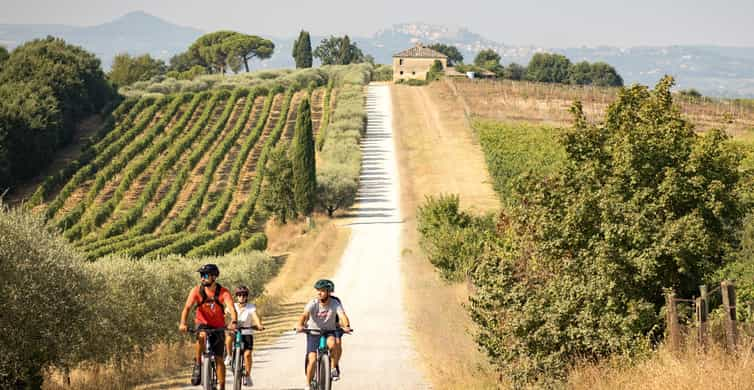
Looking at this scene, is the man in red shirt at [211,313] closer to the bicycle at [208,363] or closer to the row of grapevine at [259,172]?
the bicycle at [208,363]

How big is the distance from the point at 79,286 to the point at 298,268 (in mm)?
27425

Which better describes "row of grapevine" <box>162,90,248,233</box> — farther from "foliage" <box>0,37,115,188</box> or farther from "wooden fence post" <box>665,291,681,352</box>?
"wooden fence post" <box>665,291,681,352</box>

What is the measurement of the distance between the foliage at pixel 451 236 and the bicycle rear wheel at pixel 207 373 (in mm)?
19547

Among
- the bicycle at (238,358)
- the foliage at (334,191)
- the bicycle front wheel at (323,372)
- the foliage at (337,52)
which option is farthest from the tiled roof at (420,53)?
the bicycle front wheel at (323,372)

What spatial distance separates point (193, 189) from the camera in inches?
2675

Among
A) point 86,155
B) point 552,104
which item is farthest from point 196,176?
point 552,104

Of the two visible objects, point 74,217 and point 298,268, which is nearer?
point 298,268

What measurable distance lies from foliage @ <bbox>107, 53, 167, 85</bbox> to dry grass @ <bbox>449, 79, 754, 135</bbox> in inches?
2416

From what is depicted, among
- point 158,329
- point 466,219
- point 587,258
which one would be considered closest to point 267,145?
point 466,219

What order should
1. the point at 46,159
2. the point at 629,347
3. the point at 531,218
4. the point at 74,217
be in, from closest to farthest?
1. the point at 629,347
2. the point at 531,218
3. the point at 74,217
4. the point at 46,159

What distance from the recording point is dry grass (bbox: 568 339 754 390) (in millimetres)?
10930

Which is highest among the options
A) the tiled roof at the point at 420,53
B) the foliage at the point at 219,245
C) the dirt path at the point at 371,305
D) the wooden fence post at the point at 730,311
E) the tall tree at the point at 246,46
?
the tall tree at the point at 246,46

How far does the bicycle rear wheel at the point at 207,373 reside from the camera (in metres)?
12.6

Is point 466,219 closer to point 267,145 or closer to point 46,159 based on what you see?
point 267,145
